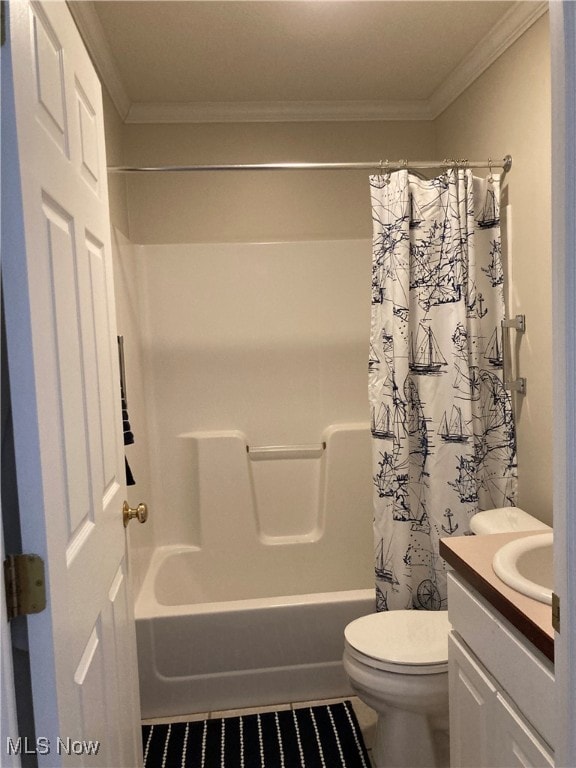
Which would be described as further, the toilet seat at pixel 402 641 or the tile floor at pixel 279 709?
the tile floor at pixel 279 709

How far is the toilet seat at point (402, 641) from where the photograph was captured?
1687 mm

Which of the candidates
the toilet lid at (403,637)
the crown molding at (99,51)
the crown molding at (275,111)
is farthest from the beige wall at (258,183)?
the toilet lid at (403,637)

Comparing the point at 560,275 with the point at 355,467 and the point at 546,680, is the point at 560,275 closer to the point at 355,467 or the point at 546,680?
the point at 546,680

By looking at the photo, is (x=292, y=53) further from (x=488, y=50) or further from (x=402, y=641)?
(x=402, y=641)

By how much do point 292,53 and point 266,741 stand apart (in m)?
2.63

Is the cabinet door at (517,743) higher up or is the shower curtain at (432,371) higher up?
the shower curtain at (432,371)

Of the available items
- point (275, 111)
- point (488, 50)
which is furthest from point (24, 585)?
point (275, 111)

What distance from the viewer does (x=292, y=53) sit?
225cm

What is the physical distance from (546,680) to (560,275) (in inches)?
30.0

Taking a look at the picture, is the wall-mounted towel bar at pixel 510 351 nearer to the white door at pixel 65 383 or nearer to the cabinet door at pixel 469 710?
the cabinet door at pixel 469 710

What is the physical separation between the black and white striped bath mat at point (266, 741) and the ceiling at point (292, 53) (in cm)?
254

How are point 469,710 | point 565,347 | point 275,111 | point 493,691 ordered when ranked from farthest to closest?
point 275,111 < point 469,710 < point 493,691 < point 565,347

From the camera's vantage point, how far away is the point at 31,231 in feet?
2.76

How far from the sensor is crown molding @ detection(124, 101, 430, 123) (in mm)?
2730
